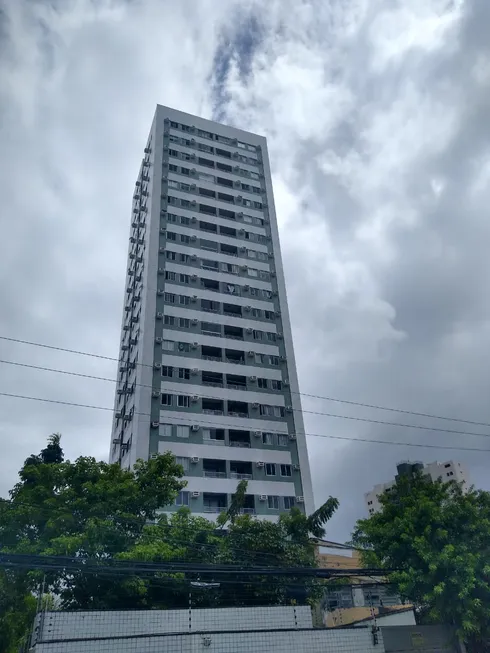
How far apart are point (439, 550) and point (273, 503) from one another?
2182cm

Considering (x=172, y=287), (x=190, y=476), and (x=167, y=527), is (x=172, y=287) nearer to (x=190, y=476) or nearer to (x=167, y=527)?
(x=190, y=476)

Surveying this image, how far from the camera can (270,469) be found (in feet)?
140

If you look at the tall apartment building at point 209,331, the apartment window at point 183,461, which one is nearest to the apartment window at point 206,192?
the tall apartment building at point 209,331

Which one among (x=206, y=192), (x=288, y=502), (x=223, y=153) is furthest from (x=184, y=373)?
(x=223, y=153)

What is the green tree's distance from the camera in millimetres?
19578

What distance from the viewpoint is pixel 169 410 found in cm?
4206

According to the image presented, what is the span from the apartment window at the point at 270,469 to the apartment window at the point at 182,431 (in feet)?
22.8

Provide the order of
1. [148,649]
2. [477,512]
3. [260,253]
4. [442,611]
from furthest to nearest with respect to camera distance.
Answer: [260,253], [477,512], [442,611], [148,649]

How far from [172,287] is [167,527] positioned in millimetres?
27029

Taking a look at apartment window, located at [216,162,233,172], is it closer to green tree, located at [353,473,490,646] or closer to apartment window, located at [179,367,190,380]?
apartment window, located at [179,367,190,380]

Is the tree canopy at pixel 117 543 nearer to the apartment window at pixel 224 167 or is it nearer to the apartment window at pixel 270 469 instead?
the apartment window at pixel 270 469

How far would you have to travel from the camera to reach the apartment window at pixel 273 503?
135 ft

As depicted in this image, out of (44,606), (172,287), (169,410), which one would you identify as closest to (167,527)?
(44,606)

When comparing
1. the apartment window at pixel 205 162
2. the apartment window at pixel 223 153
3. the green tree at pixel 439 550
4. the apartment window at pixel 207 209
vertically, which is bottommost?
the green tree at pixel 439 550
